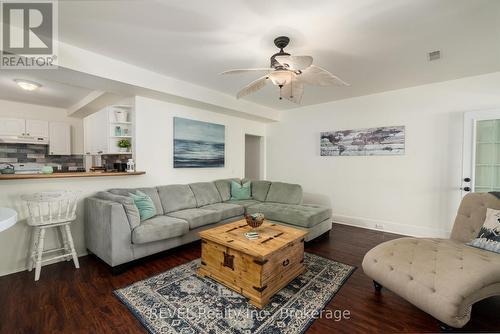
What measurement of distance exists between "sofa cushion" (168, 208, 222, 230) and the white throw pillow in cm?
298

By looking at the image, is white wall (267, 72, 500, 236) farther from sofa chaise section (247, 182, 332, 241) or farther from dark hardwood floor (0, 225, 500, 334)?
dark hardwood floor (0, 225, 500, 334)

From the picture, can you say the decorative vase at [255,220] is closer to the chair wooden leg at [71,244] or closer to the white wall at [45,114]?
the chair wooden leg at [71,244]

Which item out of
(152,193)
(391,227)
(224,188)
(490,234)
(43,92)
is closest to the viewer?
(490,234)

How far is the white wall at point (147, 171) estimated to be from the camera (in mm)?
2447

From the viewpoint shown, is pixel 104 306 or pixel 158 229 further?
pixel 158 229

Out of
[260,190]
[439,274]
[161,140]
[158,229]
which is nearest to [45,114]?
[161,140]

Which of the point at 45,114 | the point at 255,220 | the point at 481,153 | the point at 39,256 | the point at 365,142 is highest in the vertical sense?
the point at 45,114

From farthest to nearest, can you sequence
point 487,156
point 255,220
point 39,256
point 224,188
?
point 224,188, point 487,156, point 255,220, point 39,256

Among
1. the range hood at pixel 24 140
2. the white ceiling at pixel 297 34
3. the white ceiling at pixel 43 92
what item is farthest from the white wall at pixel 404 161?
the range hood at pixel 24 140

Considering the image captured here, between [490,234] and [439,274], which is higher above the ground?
[490,234]

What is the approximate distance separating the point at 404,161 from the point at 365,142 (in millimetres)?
716
